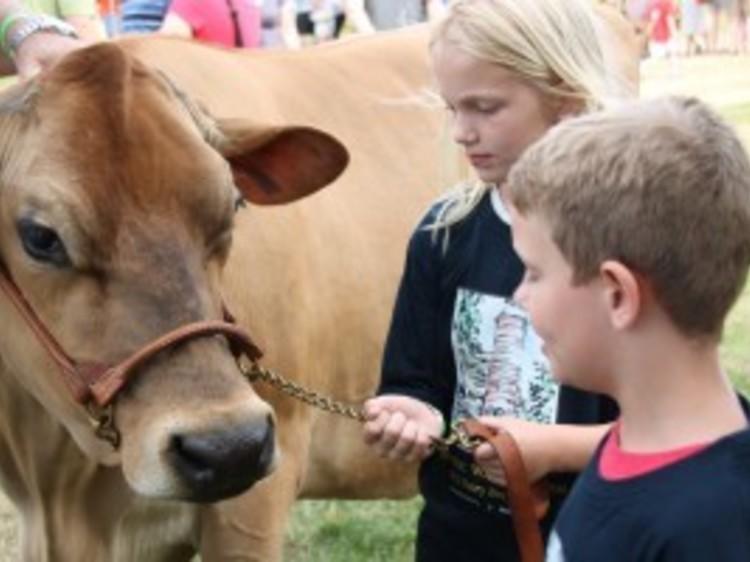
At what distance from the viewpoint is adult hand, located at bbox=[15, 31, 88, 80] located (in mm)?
3822

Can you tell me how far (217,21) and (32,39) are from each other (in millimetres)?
2781

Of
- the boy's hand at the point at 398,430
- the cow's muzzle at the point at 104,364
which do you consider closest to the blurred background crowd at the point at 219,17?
Result: the cow's muzzle at the point at 104,364

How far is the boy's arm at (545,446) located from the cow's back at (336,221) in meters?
1.23

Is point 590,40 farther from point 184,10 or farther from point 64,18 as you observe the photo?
point 184,10

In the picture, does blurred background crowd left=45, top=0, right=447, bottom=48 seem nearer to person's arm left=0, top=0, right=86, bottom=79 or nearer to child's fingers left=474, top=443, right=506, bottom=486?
person's arm left=0, top=0, right=86, bottom=79

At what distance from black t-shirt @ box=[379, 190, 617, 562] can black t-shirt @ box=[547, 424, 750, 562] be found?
788mm

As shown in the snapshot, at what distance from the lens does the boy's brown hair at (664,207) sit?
1924 mm

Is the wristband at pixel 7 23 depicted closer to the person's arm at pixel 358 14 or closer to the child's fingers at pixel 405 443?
the child's fingers at pixel 405 443

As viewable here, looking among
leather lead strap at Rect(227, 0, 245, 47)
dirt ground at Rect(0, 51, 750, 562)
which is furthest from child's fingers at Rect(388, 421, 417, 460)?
dirt ground at Rect(0, 51, 750, 562)

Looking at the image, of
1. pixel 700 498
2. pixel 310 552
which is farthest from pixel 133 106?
pixel 310 552

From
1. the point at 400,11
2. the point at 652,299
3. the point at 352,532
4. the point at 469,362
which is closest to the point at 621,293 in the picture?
the point at 652,299

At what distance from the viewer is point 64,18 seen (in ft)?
16.9

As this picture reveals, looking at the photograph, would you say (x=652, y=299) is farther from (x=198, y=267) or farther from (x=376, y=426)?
(x=198, y=267)

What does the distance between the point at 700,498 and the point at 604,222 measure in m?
0.34
